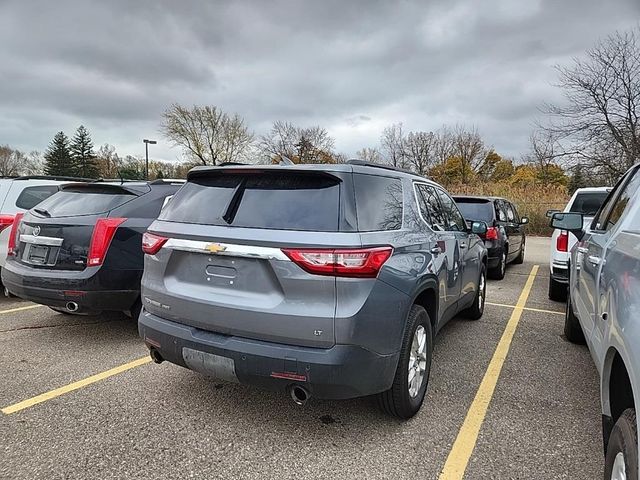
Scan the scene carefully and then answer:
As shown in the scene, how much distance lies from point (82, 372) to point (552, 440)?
3644 mm

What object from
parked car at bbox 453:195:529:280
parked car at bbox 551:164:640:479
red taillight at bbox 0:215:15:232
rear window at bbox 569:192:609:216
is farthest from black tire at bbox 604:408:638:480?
red taillight at bbox 0:215:15:232

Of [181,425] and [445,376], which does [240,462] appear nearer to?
[181,425]

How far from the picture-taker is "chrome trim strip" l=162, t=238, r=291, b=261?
2469 millimetres

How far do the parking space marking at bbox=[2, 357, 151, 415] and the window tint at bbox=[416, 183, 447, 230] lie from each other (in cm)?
281

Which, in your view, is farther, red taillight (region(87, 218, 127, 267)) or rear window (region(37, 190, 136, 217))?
rear window (region(37, 190, 136, 217))

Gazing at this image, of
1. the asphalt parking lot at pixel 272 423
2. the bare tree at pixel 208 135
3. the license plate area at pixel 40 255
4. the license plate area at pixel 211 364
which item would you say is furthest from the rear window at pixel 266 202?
the bare tree at pixel 208 135

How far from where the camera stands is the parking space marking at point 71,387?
3129mm

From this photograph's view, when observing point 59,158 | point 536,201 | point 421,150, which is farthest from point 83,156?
point 536,201

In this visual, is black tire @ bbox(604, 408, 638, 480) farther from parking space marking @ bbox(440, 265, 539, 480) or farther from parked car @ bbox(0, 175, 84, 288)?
parked car @ bbox(0, 175, 84, 288)

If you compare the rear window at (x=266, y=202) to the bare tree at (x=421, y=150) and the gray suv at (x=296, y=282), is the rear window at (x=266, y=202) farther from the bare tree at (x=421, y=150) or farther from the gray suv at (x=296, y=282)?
the bare tree at (x=421, y=150)

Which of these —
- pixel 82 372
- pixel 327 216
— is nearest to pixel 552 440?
pixel 327 216

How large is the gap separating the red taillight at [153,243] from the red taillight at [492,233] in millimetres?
6536

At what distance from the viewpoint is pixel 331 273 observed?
2387 millimetres

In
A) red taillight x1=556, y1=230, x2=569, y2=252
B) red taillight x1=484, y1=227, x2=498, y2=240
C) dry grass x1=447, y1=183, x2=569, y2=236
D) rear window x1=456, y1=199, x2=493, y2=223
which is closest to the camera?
red taillight x1=556, y1=230, x2=569, y2=252
